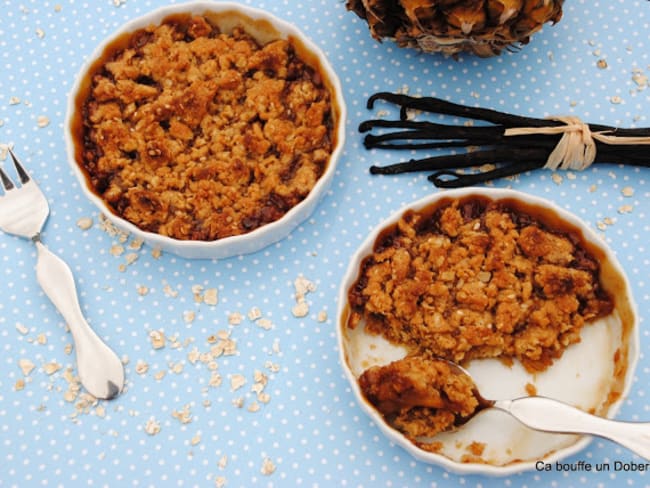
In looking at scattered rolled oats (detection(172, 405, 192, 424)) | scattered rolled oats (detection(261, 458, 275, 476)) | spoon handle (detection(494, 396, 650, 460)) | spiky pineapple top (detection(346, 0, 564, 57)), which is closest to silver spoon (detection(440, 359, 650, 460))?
spoon handle (detection(494, 396, 650, 460))

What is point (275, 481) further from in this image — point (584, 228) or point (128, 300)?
point (584, 228)

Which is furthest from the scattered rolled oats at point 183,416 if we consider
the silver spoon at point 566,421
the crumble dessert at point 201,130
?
the silver spoon at point 566,421

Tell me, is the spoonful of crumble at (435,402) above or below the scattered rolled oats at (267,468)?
above

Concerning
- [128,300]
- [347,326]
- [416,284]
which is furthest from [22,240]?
[416,284]

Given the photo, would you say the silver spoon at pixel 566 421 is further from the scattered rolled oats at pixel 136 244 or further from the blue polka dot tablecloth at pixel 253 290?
the scattered rolled oats at pixel 136 244

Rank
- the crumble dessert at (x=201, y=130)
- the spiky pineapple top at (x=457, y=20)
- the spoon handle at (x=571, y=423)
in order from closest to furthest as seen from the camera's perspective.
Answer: the spoon handle at (x=571, y=423) → the spiky pineapple top at (x=457, y=20) → the crumble dessert at (x=201, y=130)

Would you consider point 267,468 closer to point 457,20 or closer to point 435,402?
point 435,402

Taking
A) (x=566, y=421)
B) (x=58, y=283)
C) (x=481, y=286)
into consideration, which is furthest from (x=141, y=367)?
(x=566, y=421)
